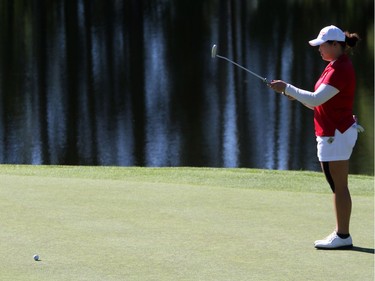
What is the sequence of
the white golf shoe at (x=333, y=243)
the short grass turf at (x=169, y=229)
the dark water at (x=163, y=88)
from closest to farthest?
the short grass turf at (x=169, y=229)
the white golf shoe at (x=333, y=243)
the dark water at (x=163, y=88)

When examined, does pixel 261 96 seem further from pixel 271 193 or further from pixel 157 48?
pixel 271 193

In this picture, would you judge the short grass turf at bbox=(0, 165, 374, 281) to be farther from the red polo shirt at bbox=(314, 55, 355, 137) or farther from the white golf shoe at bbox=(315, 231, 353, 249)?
the red polo shirt at bbox=(314, 55, 355, 137)

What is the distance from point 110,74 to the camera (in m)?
30.0

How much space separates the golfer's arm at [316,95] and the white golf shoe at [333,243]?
30.7 inches

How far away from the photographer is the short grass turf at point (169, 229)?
495cm

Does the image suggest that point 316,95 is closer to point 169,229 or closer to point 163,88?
point 169,229

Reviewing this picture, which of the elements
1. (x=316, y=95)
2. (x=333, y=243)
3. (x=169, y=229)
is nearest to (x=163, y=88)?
(x=169, y=229)

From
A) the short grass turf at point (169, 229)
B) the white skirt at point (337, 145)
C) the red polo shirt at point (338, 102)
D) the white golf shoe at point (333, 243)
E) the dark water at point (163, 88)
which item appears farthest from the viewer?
the dark water at point (163, 88)

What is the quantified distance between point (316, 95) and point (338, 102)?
0.64ft

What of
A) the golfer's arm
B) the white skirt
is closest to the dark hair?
the golfer's arm

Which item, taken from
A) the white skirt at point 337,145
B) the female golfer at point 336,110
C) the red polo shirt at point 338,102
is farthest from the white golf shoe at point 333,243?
the red polo shirt at point 338,102

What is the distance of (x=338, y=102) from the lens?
5.82 m

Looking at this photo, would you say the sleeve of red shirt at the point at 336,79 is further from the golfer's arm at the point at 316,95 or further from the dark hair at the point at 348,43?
the dark hair at the point at 348,43

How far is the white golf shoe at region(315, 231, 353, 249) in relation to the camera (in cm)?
565
